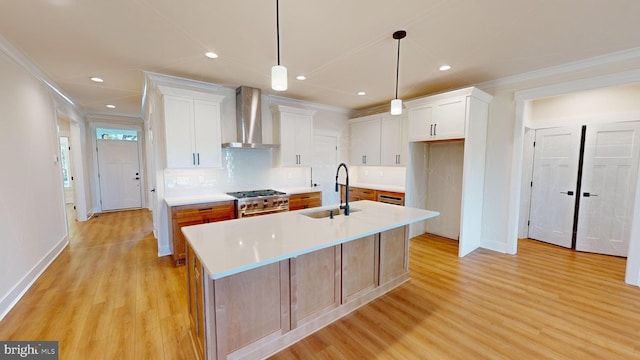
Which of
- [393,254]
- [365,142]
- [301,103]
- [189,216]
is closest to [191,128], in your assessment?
[189,216]

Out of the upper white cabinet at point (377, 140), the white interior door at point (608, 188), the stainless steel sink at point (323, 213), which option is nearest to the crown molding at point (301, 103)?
the upper white cabinet at point (377, 140)

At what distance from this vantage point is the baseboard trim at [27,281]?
2.29 meters

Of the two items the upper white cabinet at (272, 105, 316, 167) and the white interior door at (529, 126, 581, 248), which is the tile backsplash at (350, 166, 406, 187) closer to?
the upper white cabinet at (272, 105, 316, 167)

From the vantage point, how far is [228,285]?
1.61m

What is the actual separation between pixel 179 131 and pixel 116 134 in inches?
188

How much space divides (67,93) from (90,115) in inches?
80.3

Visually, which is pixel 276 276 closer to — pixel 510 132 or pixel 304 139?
pixel 304 139

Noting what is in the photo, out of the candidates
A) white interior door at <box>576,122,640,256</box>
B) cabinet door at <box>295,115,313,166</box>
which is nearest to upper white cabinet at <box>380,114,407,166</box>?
cabinet door at <box>295,115,313,166</box>

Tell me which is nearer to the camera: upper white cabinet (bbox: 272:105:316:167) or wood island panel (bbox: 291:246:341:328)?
wood island panel (bbox: 291:246:341:328)

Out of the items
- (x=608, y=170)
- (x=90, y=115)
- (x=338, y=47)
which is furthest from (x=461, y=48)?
(x=90, y=115)

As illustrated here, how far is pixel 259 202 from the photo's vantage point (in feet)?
12.5

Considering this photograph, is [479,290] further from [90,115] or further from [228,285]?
[90,115]

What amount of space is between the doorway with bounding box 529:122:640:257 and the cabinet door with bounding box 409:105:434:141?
2.02m

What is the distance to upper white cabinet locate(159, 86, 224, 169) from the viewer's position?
11.0ft
